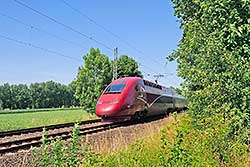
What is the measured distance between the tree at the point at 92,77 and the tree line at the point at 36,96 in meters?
53.4

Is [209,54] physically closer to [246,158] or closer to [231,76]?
[231,76]

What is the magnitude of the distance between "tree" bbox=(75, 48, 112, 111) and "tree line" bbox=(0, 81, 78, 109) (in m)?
53.4

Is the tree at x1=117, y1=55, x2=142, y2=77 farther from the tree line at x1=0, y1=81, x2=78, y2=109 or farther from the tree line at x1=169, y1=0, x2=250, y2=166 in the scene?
the tree line at x1=169, y1=0, x2=250, y2=166

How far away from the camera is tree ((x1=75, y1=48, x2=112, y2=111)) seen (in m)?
60.1

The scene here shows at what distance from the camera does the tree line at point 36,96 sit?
125312 millimetres

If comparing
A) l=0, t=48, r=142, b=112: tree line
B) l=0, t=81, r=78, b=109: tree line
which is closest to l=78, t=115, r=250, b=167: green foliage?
l=0, t=48, r=142, b=112: tree line

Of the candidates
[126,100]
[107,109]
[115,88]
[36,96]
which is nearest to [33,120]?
[115,88]

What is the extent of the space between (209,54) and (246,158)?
10.3 ft

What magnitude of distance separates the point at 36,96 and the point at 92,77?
7365 centimetres

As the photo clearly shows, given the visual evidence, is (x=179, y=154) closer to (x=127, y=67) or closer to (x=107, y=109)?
(x=107, y=109)

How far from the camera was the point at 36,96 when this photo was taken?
437 ft

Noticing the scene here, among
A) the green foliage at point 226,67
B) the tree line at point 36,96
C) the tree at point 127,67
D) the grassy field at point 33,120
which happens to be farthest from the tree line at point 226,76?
the tree line at point 36,96

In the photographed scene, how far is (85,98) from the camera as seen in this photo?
60188 millimetres

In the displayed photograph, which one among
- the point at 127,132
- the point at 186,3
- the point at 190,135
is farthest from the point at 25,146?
the point at 186,3
